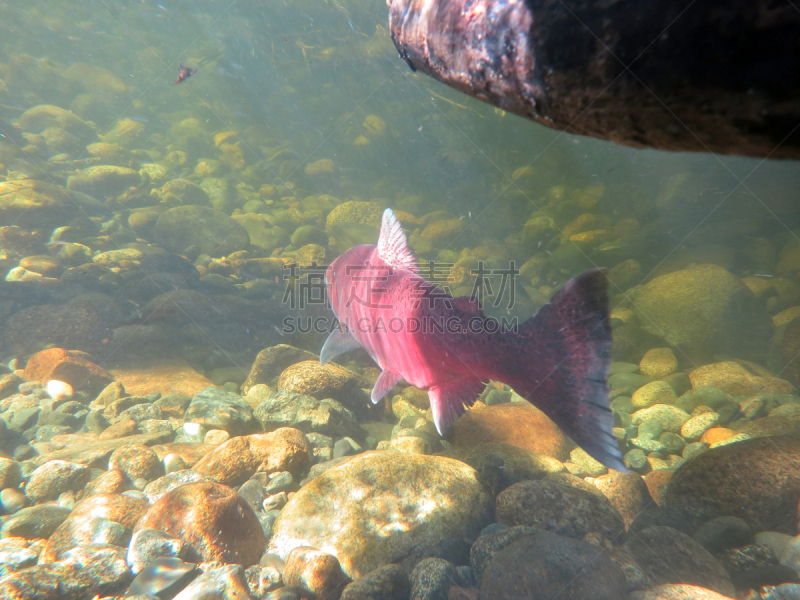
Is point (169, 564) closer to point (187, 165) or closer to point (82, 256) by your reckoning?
point (82, 256)

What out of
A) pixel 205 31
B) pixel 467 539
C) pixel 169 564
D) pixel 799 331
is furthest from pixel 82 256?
pixel 205 31

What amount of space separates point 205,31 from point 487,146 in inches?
1580

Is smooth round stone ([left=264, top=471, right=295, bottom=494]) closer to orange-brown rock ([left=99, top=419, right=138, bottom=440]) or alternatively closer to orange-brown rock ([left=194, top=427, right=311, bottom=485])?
orange-brown rock ([left=194, top=427, right=311, bottom=485])

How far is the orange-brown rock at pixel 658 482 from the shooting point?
3.20 m

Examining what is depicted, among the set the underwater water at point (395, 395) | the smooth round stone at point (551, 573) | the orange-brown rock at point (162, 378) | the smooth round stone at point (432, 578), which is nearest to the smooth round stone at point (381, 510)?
the underwater water at point (395, 395)

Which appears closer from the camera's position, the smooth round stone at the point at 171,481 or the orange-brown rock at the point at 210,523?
the orange-brown rock at the point at 210,523

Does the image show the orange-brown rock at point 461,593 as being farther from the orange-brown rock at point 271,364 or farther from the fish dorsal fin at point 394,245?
the orange-brown rock at point 271,364

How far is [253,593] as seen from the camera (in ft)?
7.55

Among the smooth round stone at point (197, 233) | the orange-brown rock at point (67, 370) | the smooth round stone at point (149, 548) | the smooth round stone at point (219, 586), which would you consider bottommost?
the smooth round stone at point (219, 586)

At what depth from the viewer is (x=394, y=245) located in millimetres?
3078

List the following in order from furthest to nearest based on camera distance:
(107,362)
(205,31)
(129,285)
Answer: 1. (205,31)
2. (129,285)
3. (107,362)

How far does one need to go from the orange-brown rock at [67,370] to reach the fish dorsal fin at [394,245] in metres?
5.67

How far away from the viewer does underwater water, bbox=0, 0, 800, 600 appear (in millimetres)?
2406

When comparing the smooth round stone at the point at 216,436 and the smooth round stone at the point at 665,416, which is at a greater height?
the smooth round stone at the point at 216,436
